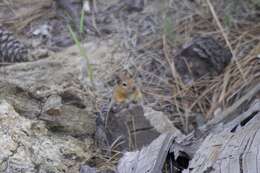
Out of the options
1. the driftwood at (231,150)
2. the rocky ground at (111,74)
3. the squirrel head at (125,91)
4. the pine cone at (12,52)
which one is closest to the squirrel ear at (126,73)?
the rocky ground at (111,74)

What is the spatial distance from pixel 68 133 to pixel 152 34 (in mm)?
1212

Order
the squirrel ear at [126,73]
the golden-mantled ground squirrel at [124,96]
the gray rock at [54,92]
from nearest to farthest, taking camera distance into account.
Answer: the gray rock at [54,92] → the golden-mantled ground squirrel at [124,96] → the squirrel ear at [126,73]

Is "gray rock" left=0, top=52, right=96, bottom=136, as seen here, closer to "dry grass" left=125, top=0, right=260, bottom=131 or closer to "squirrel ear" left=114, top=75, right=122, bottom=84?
"squirrel ear" left=114, top=75, right=122, bottom=84

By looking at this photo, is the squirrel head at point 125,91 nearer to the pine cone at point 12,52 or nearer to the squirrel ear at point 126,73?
the squirrel ear at point 126,73

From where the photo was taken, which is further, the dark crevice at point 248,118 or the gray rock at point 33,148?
the dark crevice at point 248,118

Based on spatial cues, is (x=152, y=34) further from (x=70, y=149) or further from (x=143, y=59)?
(x=70, y=149)

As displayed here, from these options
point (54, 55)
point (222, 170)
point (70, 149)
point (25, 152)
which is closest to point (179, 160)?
point (222, 170)

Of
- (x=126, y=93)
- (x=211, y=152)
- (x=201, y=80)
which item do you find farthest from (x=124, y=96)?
(x=211, y=152)

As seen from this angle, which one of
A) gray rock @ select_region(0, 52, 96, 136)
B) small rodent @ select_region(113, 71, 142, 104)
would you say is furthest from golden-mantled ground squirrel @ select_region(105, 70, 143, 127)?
gray rock @ select_region(0, 52, 96, 136)

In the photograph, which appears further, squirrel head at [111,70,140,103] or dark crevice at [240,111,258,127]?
squirrel head at [111,70,140,103]

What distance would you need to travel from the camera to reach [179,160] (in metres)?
1.79

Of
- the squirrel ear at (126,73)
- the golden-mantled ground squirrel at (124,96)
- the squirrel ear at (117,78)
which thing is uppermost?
the squirrel ear at (126,73)

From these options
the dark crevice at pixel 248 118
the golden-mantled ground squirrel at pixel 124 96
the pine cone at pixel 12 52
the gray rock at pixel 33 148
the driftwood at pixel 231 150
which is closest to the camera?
the driftwood at pixel 231 150

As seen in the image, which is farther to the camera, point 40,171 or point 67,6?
point 67,6
